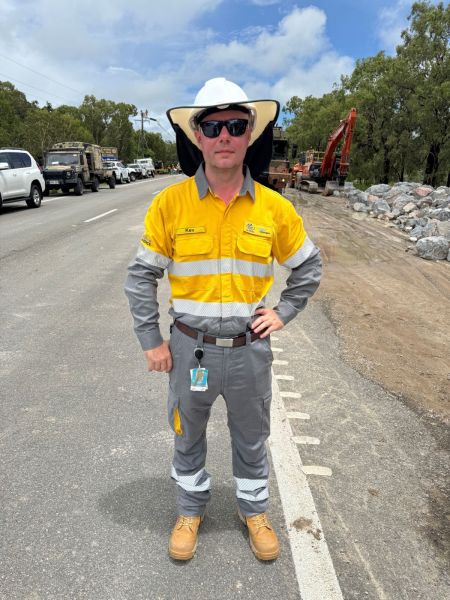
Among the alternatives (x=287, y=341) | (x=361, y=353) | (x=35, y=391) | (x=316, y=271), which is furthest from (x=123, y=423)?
(x=361, y=353)

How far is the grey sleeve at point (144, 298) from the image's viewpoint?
6.59 ft

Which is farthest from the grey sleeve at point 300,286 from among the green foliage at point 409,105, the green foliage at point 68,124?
the green foliage at point 68,124

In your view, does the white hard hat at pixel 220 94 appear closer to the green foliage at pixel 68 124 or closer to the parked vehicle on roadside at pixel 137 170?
the green foliage at pixel 68 124

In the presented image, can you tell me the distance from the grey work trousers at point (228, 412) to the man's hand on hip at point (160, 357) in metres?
0.03

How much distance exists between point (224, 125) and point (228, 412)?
4.17ft

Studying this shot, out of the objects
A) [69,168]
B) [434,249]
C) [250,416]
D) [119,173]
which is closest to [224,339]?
[250,416]

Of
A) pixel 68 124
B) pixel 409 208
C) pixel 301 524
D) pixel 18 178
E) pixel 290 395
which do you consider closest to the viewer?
pixel 301 524

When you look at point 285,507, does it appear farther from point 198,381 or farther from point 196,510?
point 198,381

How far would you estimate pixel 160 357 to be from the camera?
209 centimetres

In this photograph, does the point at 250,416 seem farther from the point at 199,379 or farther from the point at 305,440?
the point at 305,440

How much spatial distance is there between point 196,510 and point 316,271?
1.30 meters

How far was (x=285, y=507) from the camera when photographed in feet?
8.19

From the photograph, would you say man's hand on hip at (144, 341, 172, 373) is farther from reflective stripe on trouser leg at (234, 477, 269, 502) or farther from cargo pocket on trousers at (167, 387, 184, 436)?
reflective stripe on trouser leg at (234, 477, 269, 502)

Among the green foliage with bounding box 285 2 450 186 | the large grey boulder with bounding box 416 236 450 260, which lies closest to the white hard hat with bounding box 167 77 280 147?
the large grey boulder with bounding box 416 236 450 260
